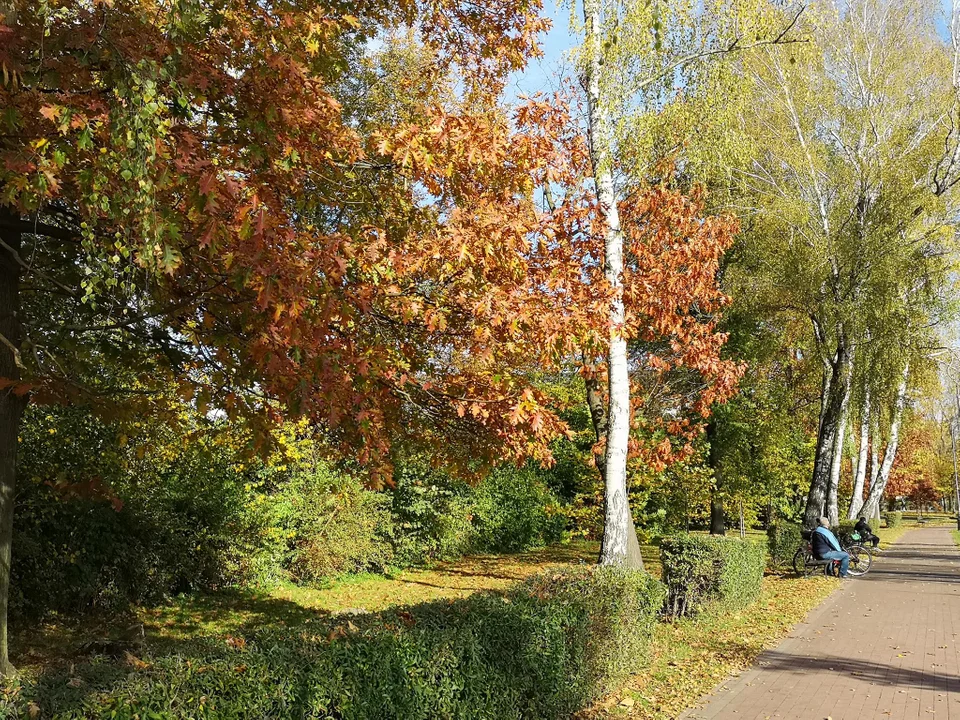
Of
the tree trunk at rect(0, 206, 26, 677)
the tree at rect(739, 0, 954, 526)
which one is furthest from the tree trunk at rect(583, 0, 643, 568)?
the tree at rect(739, 0, 954, 526)

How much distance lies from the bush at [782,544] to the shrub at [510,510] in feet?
18.6

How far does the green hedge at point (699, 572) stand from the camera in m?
11.3

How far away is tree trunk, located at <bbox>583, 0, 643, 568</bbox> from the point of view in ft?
34.1

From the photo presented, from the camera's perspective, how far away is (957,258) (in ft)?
66.6

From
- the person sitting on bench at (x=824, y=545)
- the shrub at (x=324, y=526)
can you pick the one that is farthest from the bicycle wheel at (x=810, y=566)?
the shrub at (x=324, y=526)

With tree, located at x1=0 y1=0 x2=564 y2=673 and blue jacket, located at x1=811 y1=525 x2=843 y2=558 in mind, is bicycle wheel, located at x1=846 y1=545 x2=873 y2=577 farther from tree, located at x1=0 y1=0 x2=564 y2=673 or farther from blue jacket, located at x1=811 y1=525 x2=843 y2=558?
tree, located at x1=0 y1=0 x2=564 y2=673

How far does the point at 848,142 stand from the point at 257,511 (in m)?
17.7

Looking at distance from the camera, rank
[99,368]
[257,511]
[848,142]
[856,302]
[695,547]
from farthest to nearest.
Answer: [848,142] → [856,302] → [257,511] → [695,547] → [99,368]

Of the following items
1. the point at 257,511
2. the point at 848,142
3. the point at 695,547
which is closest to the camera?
the point at 695,547

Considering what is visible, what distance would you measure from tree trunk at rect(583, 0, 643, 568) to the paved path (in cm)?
236

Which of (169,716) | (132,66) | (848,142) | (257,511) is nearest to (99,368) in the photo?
(257,511)

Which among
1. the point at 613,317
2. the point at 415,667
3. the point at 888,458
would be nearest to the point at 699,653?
the point at 613,317

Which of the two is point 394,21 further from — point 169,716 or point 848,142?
point 848,142

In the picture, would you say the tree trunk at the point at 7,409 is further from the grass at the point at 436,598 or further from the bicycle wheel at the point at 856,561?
the bicycle wheel at the point at 856,561
